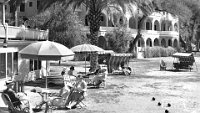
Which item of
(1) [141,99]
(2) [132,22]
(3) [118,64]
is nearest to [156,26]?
(2) [132,22]

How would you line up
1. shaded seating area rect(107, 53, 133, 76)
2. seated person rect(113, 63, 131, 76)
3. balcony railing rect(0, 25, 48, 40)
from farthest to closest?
1. shaded seating area rect(107, 53, 133, 76)
2. seated person rect(113, 63, 131, 76)
3. balcony railing rect(0, 25, 48, 40)

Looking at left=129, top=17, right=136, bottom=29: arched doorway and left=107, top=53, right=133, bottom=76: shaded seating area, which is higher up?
left=129, top=17, right=136, bottom=29: arched doorway

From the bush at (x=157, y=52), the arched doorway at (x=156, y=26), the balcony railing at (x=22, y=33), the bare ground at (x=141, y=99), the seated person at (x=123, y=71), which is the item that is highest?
the arched doorway at (x=156, y=26)

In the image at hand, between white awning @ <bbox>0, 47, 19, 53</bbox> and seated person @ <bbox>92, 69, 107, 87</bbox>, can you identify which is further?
seated person @ <bbox>92, 69, 107, 87</bbox>

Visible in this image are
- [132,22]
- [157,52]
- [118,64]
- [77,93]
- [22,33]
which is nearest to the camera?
[77,93]

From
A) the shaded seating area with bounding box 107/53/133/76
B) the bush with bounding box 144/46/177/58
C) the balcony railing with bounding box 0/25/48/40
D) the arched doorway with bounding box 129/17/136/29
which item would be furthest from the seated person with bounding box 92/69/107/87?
the arched doorway with bounding box 129/17/136/29

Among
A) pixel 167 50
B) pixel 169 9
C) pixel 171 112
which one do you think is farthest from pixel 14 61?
pixel 167 50

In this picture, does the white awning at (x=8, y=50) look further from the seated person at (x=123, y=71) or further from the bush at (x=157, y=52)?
the bush at (x=157, y=52)

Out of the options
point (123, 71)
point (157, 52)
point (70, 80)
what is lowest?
point (123, 71)

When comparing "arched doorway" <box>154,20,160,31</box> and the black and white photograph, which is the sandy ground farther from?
"arched doorway" <box>154,20,160,31</box>

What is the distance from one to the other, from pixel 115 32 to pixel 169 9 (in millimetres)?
12000

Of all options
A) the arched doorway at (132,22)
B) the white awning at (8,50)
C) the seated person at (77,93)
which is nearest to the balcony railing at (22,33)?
the white awning at (8,50)

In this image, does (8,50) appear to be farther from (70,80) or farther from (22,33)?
(70,80)

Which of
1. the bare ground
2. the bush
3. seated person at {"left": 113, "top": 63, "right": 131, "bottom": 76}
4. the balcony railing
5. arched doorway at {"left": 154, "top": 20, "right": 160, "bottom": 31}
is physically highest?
arched doorway at {"left": 154, "top": 20, "right": 160, "bottom": 31}
